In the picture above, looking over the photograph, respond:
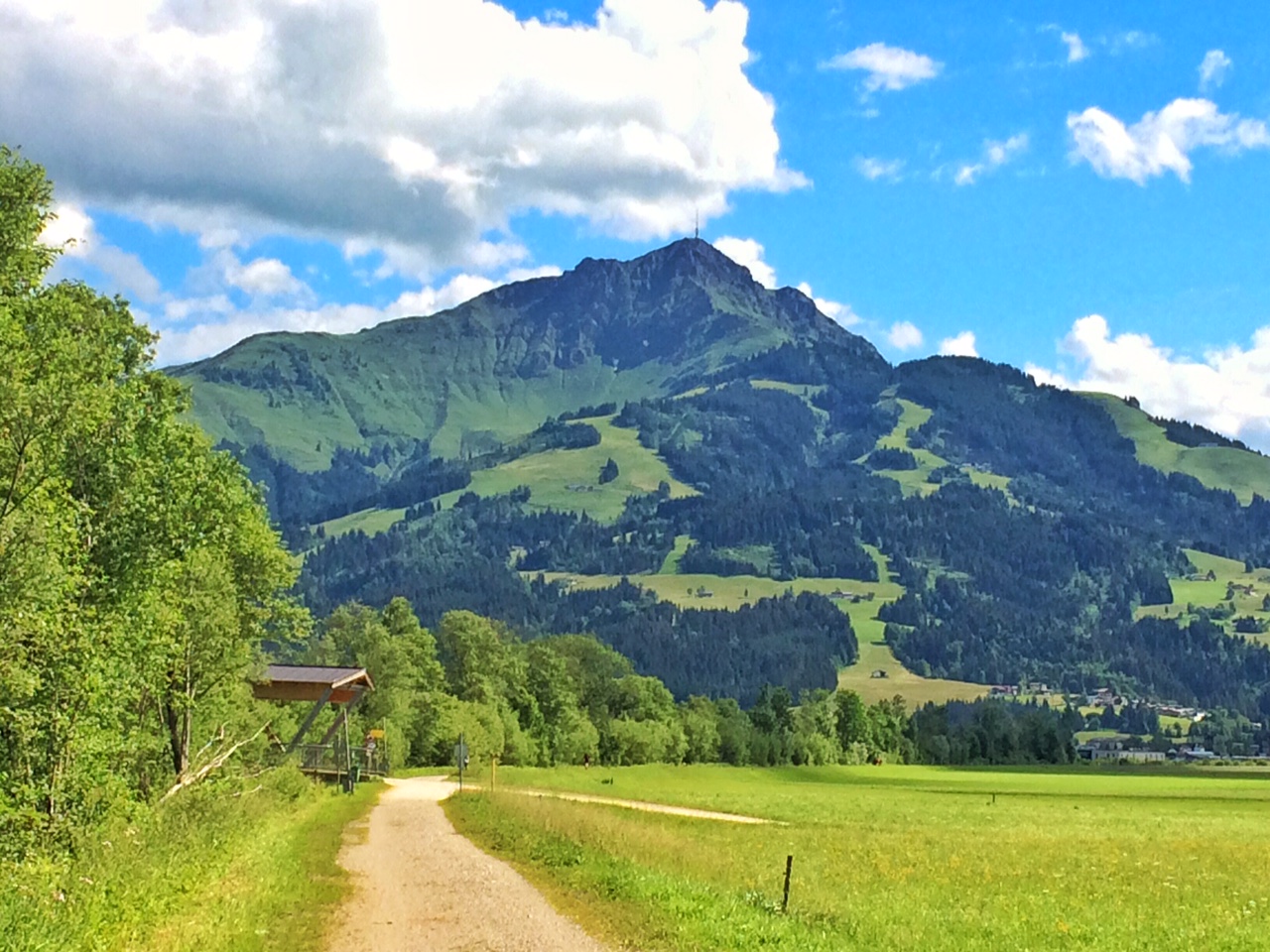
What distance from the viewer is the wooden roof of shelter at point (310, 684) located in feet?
183

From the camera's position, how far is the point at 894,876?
33.3 m

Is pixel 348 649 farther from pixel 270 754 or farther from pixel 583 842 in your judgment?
pixel 583 842

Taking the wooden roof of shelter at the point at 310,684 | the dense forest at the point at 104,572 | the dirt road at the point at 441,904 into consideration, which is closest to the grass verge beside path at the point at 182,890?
the dirt road at the point at 441,904

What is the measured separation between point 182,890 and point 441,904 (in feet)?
17.1

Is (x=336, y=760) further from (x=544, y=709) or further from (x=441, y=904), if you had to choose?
(x=544, y=709)

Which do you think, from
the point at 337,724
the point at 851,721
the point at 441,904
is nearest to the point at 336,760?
the point at 337,724

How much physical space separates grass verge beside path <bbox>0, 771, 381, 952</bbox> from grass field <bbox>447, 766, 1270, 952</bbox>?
18.0 feet

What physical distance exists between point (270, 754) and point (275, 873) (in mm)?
39033

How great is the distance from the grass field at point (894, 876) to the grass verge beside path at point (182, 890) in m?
5.48

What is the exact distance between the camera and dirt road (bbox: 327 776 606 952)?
20.9 m

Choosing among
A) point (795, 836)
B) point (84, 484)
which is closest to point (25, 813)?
point (84, 484)

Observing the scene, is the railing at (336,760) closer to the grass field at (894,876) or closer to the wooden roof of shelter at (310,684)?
the wooden roof of shelter at (310,684)

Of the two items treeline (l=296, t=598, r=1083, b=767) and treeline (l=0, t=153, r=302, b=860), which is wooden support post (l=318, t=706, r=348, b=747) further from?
treeline (l=296, t=598, r=1083, b=767)

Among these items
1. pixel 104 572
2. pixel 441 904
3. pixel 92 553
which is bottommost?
pixel 441 904
